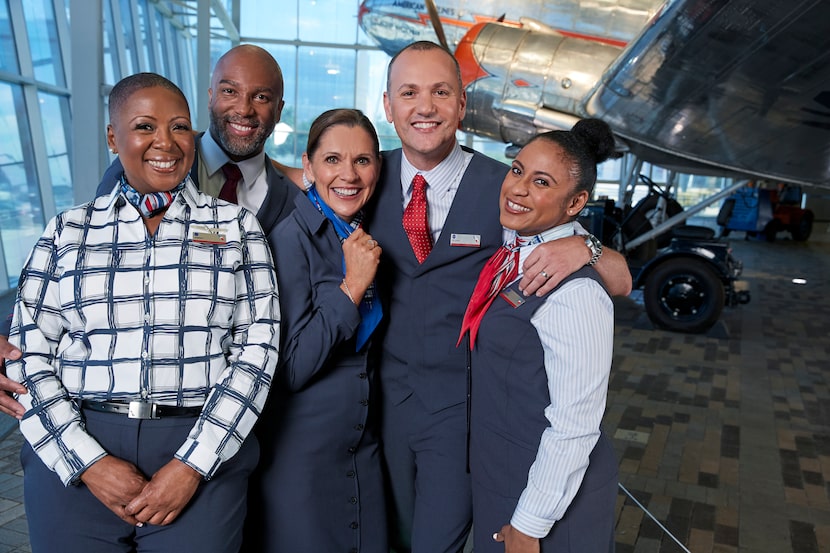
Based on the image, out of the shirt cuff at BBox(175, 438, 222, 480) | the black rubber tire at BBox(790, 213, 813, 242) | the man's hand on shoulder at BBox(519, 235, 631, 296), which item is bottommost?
the black rubber tire at BBox(790, 213, 813, 242)

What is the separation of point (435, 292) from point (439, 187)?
1.09 feet

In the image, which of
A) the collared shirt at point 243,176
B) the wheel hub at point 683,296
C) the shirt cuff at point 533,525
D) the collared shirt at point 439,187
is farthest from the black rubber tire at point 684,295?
the shirt cuff at point 533,525

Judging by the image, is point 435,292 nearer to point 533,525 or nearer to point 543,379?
point 543,379

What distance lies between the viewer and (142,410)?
1.46 m

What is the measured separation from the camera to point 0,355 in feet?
4.94

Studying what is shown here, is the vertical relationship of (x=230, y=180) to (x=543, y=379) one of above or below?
above

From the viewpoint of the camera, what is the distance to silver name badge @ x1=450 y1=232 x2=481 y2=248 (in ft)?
6.19

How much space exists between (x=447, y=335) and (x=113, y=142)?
1.02 m

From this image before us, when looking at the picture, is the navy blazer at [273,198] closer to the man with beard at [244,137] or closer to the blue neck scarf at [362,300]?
the man with beard at [244,137]

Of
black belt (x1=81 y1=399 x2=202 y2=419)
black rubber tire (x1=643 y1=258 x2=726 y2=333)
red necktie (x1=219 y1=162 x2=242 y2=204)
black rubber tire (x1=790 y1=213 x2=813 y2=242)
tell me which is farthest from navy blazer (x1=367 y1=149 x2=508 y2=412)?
black rubber tire (x1=790 y1=213 x2=813 y2=242)

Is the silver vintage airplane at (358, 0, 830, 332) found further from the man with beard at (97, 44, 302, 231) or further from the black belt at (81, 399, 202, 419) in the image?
the black belt at (81, 399, 202, 419)

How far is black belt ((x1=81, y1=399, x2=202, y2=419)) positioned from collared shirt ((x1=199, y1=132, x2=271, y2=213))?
0.91 m

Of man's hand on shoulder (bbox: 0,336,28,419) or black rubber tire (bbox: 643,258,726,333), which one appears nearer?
man's hand on shoulder (bbox: 0,336,28,419)

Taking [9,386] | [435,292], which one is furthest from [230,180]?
[9,386]
